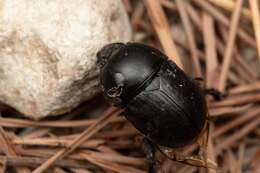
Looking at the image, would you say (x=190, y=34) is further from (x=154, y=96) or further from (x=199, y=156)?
(x=199, y=156)

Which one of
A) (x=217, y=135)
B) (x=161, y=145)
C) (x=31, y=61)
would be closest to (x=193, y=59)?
(x=217, y=135)

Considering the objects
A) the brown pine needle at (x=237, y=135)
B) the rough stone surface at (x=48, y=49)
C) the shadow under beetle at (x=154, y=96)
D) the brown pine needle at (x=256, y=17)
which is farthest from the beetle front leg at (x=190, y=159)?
the brown pine needle at (x=256, y=17)

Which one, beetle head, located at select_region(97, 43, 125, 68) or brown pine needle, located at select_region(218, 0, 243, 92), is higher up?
beetle head, located at select_region(97, 43, 125, 68)

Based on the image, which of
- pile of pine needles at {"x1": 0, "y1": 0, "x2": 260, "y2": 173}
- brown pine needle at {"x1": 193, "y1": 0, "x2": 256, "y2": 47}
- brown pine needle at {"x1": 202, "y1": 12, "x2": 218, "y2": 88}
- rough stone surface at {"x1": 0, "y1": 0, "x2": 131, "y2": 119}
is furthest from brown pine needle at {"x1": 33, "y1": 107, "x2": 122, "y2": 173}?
brown pine needle at {"x1": 193, "y1": 0, "x2": 256, "y2": 47}

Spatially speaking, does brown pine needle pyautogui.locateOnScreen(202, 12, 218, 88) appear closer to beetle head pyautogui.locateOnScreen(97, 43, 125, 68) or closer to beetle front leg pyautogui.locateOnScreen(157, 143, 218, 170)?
beetle front leg pyautogui.locateOnScreen(157, 143, 218, 170)

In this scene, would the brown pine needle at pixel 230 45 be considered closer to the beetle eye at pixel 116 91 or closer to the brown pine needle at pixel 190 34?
the brown pine needle at pixel 190 34

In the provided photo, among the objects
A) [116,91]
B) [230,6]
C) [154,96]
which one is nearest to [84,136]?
[116,91]
